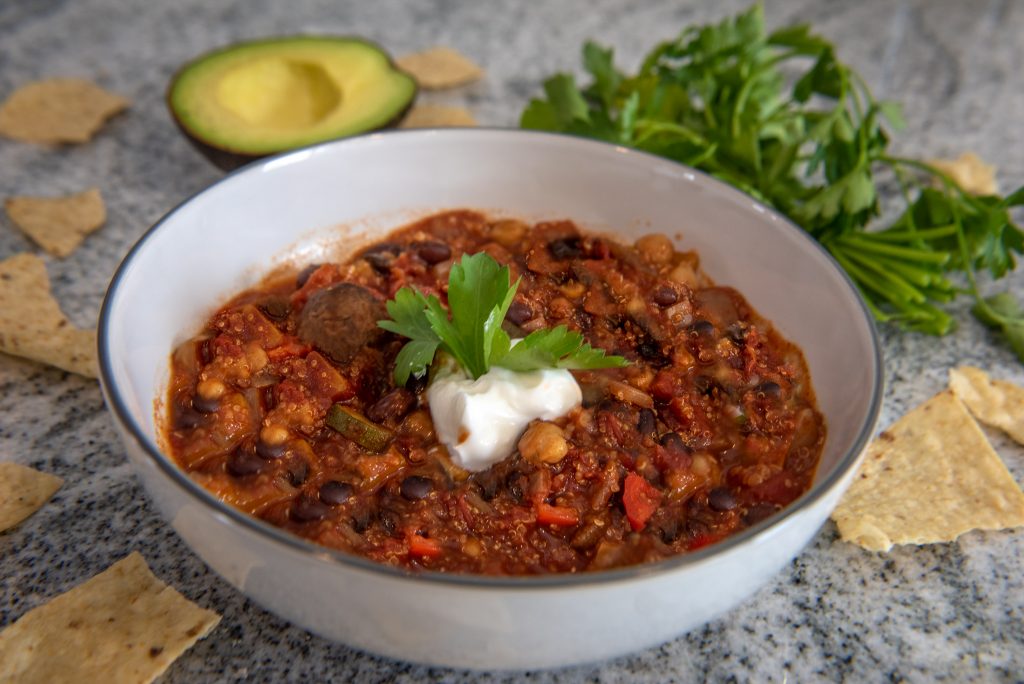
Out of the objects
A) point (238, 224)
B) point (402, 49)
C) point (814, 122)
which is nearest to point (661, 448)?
point (238, 224)

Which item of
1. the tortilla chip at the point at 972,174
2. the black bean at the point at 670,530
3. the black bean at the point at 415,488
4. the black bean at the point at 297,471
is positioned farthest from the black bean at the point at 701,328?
the tortilla chip at the point at 972,174

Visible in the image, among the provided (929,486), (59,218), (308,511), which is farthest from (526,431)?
(59,218)

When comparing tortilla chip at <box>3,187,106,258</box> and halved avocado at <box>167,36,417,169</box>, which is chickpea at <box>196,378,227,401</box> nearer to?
halved avocado at <box>167,36,417,169</box>

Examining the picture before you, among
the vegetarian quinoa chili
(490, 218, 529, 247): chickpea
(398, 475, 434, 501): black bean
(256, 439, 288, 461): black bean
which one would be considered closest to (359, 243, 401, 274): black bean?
the vegetarian quinoa chili

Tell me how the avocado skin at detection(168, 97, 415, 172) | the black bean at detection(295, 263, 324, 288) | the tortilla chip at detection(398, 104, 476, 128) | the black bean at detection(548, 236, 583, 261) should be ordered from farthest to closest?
the tortilla chip at detection(398, 104, 476, 128), the avocado skin at detection(168, 97, 415, 172), the black bean at detection(548, 236, 583, 261), the black bean at detection(295, 263, 324, 288)

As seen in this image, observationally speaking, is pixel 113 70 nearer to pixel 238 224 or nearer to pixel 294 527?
pixel 238 224

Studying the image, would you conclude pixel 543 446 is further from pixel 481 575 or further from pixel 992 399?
pixel 992 399

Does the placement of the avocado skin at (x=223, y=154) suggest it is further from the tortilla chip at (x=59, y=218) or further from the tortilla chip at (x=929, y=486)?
the tortilla chip at (x=929, y=486)
